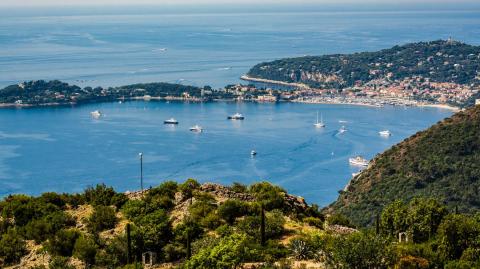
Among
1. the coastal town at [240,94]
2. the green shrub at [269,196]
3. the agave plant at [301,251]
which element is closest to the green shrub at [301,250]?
the agave plant at [301,251]

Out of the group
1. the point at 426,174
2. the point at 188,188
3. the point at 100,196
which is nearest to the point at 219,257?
the point at 188,188

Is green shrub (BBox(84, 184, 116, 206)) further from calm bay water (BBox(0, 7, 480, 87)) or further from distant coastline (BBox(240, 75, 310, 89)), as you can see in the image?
distant coastline (BBox(240, 75, 310, 89))

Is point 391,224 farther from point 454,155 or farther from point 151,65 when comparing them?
point 151,65

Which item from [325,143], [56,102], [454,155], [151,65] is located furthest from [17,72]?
[454,155]

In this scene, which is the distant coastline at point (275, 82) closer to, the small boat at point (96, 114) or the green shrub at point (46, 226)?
the small boat at point (96, 114)

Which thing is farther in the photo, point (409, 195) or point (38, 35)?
point (38, 35)

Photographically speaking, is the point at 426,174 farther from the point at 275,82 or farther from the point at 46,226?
the point at 275,82

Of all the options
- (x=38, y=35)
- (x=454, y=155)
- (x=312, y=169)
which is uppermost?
(x=38, y=35)
